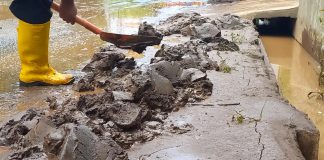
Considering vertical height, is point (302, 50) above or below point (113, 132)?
below

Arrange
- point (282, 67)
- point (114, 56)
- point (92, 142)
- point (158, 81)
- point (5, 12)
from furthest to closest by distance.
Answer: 1. point (5, 12)
2. point (282, 67)
3. point (114, 56)
4. point (158, 81)
5. point (92, 142)

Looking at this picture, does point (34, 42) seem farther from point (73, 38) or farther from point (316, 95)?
point (316, 95)

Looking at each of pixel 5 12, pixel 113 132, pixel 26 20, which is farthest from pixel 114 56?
pixel 5 12

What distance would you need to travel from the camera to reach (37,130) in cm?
271

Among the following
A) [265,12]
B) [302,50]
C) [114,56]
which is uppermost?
[114,56]

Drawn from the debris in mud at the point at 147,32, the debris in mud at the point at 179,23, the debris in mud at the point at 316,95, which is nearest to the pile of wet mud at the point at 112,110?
the debris in mud at the point at 147,32

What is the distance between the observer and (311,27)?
24.4 ft

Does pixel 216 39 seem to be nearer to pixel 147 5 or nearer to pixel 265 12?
pixel 265 12

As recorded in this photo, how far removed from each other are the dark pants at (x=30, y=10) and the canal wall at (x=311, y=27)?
4180mm

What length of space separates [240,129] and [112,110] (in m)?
0.86

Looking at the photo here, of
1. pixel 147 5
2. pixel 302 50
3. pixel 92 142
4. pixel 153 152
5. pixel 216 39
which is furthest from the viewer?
pixel 147 5

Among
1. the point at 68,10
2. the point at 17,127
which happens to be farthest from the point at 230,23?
the point at 17,127

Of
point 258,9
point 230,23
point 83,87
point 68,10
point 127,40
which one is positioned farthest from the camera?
point 258,9

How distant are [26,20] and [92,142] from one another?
200 cm
